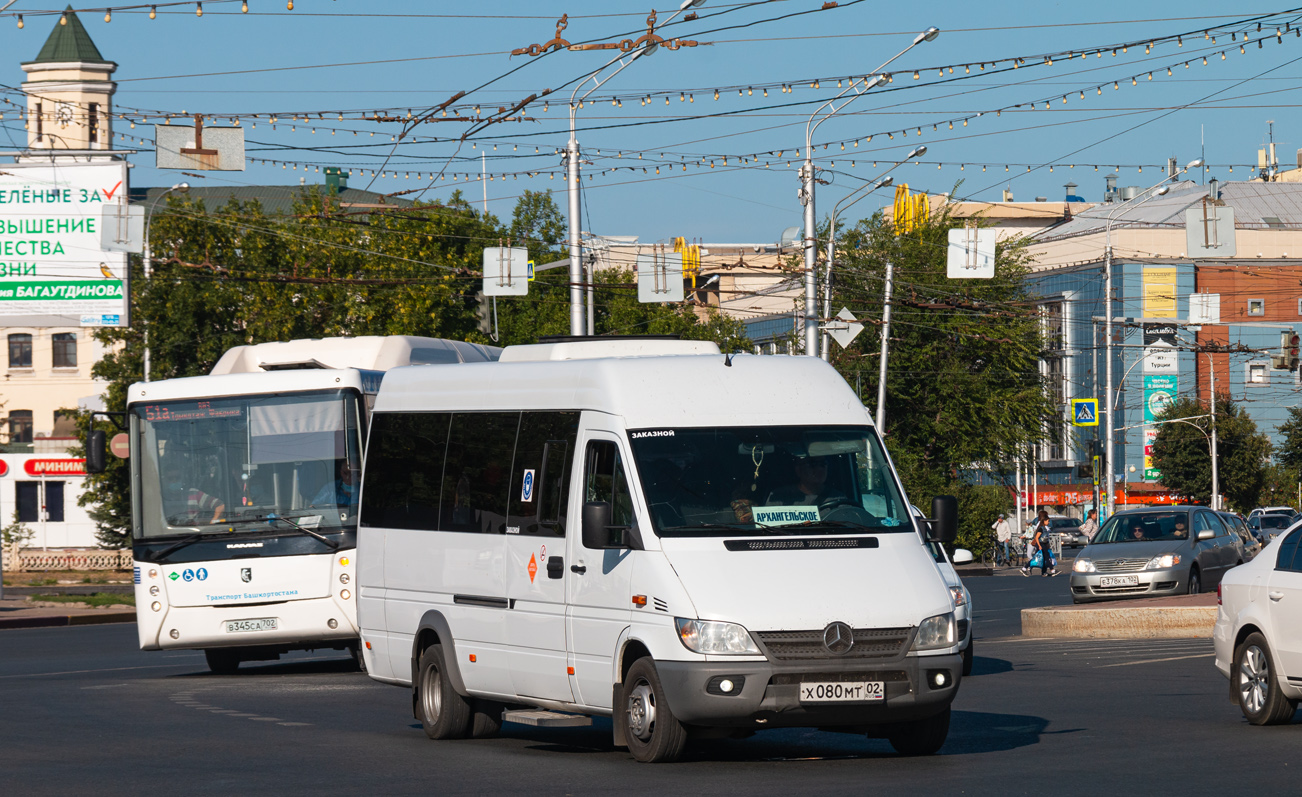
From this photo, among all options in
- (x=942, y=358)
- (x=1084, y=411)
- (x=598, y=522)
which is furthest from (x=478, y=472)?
(x=1084, y=411)

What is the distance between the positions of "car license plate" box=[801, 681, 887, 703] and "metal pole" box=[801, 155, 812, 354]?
82.1 ft

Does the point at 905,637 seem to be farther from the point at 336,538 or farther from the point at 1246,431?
the point at 1246,431

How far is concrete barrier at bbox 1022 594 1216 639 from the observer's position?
856 inches

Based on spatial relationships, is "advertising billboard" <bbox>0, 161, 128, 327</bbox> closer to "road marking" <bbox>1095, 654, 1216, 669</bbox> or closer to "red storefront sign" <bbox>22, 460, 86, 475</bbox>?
"red storefront sign" <bbox>22, 460, 86, 475</bbox>

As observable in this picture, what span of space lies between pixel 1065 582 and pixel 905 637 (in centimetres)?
3365

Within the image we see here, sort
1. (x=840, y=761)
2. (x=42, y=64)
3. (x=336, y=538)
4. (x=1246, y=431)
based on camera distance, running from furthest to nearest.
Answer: (x=42, y=64) < (x=1246, y=431) < (x=336, y=538) < (x=840, y=761)

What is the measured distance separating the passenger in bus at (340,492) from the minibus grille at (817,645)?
29.6 ft

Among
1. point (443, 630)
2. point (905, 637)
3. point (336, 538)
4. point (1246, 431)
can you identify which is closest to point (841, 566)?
point (905, 637)

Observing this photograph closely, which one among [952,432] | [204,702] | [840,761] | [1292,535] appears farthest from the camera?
[952,432]

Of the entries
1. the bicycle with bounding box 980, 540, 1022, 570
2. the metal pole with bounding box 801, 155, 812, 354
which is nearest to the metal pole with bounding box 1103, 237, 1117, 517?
the bicycle with bounding box 980, 540, 1022, 570

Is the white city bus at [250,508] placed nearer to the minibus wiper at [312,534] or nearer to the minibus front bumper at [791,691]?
the minibus wiper at [312,534]

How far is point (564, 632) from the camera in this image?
37.1 ft

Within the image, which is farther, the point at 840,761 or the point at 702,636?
the point at 840,761

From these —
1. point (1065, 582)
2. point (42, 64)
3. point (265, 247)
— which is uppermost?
point (42, 64)
